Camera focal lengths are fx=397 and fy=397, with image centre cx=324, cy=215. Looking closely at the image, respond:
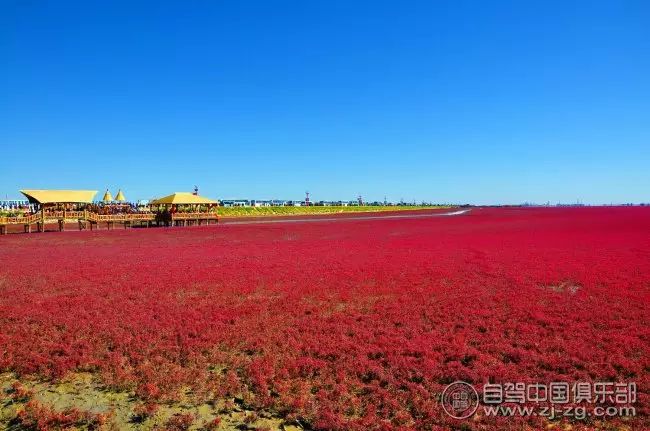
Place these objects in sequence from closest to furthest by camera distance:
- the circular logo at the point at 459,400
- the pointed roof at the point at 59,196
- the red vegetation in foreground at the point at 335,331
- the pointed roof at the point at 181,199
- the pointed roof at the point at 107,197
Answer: the circular logo at the point at 459,400
the red vegetation in foreground at the point at 335,331
the pointed roof at the point at 59,196
the pointed roof at the point at 181,199
the pointed roof at the point at 107,197

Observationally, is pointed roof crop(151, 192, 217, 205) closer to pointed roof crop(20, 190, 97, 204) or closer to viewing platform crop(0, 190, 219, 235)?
viewing platform crop(0, 190, 219, 235)

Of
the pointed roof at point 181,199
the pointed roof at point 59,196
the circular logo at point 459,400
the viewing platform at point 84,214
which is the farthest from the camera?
the pointed roof at point 181,199

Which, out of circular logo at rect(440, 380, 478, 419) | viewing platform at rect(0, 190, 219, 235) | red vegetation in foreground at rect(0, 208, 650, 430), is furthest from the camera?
viewing platform at rect(0, 190, 219, 235)

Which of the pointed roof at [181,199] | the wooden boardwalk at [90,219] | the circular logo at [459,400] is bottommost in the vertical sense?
the circular logo at [459,400]

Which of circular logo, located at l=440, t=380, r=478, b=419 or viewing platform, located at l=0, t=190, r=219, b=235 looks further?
viewing platform, located at l=0, t=190, r=219, b=235

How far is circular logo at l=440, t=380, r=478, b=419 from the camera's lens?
6.18 metres

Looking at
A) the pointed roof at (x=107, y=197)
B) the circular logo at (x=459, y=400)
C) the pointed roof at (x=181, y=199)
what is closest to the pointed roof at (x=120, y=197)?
the pointed roof at (x=107, y=197)

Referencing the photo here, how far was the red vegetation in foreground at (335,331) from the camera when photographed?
6887 millimetres

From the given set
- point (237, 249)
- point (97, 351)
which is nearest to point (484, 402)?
point (97, 351)

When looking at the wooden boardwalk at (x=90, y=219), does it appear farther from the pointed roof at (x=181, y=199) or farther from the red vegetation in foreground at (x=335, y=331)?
the red vegetation in foreground at (x=335, y=331)

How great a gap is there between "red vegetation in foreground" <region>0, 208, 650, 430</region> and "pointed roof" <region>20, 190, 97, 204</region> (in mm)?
33043

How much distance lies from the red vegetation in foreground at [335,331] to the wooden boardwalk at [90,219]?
3134 centimetres

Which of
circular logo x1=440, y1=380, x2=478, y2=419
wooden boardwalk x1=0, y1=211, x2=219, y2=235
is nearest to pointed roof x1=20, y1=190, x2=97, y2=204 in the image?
wooden boardwalk x1=0, y1=211, x2=219, y2=235

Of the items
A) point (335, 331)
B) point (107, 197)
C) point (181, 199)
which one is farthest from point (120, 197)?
point (335, 331)
